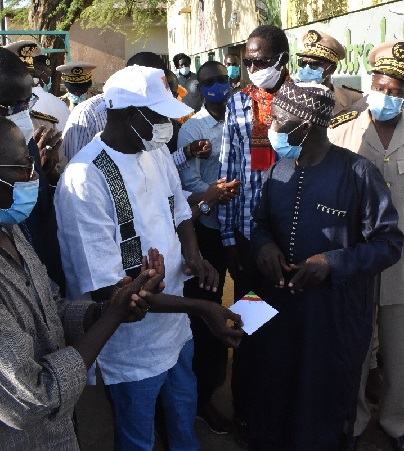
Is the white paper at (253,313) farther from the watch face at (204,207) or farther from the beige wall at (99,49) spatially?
the beige wall at (99,49)

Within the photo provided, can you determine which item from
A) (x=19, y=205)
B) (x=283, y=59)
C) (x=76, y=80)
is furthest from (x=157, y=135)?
(x=76, y=80)

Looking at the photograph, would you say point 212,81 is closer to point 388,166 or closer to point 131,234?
point 388,166

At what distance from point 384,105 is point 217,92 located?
1.36 metres

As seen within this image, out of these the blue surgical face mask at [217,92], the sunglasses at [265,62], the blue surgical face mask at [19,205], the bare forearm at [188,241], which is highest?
the sunglasses at [265,62]

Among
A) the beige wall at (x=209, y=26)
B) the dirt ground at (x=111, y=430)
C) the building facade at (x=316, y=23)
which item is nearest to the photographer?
the dirt ground at (x=111, y=430)

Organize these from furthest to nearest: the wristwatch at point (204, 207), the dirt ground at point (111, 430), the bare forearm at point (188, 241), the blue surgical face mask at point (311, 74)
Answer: the blue surgical face mask at point (311, 74) < the dirt ground at point (111, 430) < the wristwatch at point (204, 207) < the bare forearm at point (188, 241)

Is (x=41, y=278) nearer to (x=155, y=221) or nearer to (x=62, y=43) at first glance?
(x=155, y=221)

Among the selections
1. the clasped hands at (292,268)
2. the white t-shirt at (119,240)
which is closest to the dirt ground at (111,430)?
the white t-shirt at (119,240)

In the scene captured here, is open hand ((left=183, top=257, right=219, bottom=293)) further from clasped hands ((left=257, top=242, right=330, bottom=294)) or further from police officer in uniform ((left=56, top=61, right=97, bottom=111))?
police officer in uniform ((left=56, top=61, right=97, bottom=111))

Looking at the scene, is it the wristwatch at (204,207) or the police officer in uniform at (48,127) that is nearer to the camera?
the police officer in uniform at (48,127)

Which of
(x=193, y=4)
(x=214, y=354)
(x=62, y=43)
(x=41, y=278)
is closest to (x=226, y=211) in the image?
(x=214, y=354)

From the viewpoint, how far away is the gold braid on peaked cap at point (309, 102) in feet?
8.07

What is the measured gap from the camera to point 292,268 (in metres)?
2.49

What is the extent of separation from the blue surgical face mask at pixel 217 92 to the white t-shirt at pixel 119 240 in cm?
143
